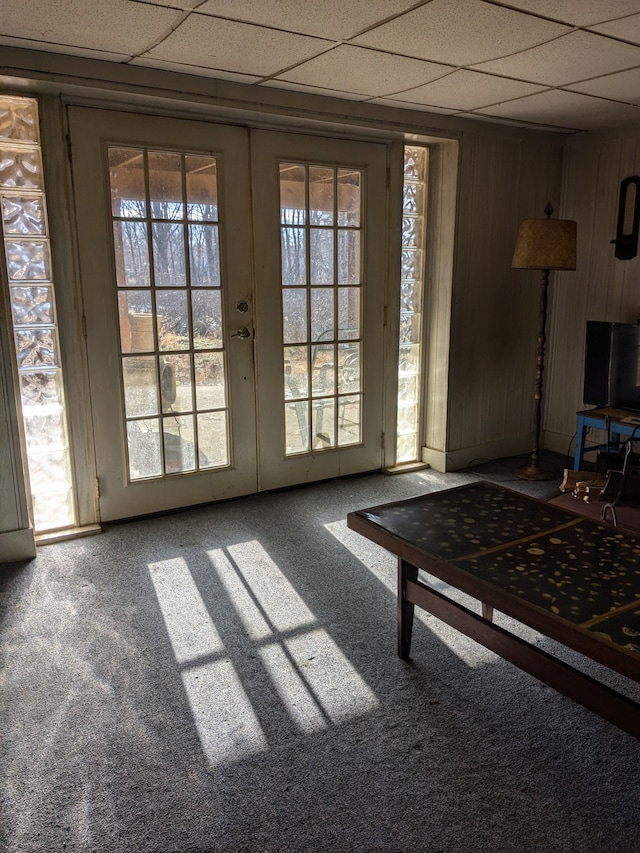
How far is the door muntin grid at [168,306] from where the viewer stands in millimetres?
3416

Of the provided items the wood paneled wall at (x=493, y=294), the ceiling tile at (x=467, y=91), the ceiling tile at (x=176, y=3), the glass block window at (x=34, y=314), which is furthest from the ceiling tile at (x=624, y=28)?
the glass block window at (x=34, y=314)

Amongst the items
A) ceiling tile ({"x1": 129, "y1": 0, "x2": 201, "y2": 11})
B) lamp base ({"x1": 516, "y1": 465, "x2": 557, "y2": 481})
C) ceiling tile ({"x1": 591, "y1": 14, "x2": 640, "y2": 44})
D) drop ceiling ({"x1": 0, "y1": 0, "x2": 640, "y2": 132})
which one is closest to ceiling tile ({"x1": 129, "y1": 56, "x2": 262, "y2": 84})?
drop ceiling ({"x1": 0, "y1": 0, "x2": 640, "y2": 132})

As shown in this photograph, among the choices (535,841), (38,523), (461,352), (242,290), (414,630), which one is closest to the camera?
(535,841)

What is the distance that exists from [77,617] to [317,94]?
2.94 m

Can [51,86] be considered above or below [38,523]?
above

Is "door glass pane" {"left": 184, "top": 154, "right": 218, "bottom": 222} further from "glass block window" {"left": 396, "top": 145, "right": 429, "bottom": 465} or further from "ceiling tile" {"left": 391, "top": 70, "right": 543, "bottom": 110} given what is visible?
"glass block window" {"left": 396, "top": 145, "right": 429, "bottom": 465}

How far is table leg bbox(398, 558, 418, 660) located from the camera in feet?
7.64

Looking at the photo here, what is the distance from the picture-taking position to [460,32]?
2631mm

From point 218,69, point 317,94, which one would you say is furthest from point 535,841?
point 317,94

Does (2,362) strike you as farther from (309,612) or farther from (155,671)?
(309,612)

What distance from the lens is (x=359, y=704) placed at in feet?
7.16

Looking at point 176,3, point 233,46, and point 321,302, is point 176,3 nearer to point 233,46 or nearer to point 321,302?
point 233,46

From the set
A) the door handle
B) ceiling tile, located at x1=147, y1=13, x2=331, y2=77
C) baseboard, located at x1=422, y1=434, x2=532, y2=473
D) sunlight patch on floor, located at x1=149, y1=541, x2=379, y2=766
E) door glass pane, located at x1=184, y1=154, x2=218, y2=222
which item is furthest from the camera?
baseboard, located at x1=422, y1=434, x2=532, y2=473

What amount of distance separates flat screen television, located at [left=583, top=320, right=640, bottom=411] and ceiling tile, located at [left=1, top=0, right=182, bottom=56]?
292 centimetres
